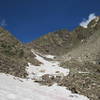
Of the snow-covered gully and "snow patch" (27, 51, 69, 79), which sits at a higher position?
"snow patch" (27, 51, 69, 79)

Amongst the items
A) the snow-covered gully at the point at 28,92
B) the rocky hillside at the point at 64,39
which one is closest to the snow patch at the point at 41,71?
the snow-covered gully at the point at 28,92

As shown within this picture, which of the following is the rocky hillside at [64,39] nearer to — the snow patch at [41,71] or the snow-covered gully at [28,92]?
the snow patch at [41,71]

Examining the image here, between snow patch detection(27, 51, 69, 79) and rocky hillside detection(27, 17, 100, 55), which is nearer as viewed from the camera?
snow patch detection(27, 51, 69, 79)

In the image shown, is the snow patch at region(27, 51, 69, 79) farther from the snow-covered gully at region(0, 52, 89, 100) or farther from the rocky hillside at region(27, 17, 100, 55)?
the rocky hillside at region(27, 17, 100, 55)

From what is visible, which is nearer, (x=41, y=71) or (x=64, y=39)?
(x=41, y=71)

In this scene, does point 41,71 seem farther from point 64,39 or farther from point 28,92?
point 64,39

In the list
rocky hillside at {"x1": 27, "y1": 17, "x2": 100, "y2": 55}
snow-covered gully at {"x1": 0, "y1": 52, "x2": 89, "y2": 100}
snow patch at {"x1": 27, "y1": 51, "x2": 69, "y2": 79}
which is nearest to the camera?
snow-covered gully at {"x1": 0, "y1": 52, "x2": 89, "y2": 100}

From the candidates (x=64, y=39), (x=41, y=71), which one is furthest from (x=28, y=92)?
(x=64, y=39)

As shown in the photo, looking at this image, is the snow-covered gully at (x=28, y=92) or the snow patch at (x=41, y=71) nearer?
the snow-covered gully at (x=28, y=92)

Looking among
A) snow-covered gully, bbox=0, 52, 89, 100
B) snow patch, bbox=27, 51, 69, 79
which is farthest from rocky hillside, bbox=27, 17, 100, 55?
snow-covered gully, bbox=0, 52, 89, 100

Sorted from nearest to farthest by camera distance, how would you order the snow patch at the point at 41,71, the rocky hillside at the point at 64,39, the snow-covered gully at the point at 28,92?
the snow-covered gully at the point at 28,92 → the snow patch at the point at 41,71 → the rocky hillside at the point at 64,39

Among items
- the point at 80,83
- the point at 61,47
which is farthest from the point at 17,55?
the point at 61,47

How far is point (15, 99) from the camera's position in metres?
7.71

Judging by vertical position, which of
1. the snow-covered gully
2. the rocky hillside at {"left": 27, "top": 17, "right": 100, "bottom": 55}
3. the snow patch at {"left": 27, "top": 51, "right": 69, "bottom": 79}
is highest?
the rocky hillside at {"left": 27, "top": 17, "right": 100, "bottom": 55}
